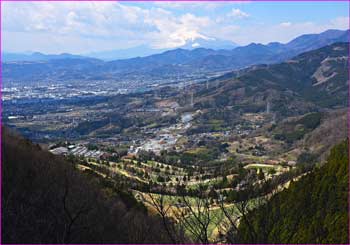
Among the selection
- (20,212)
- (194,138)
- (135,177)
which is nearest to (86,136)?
(194,138)

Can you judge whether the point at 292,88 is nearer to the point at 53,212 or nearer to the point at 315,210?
the point at 315,210

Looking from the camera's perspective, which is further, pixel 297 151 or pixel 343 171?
pixel 297 151

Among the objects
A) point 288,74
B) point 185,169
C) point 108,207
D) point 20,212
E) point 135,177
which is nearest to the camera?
point 20,212

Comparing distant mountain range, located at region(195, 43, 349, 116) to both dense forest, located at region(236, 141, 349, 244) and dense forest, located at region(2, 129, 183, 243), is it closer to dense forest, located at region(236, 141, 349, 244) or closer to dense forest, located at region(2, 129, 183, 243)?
dense forest, located at region(236, 141, 349, 244)

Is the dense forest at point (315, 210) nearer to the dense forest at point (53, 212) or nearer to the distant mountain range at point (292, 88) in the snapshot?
the dense forest at point (53, 212)

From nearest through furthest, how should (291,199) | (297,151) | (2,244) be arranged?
(2,244)
(291,199)
(297,151)

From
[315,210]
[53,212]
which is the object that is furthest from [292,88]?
[53,212]

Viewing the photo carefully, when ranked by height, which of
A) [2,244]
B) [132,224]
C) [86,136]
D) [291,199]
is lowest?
[86,136]

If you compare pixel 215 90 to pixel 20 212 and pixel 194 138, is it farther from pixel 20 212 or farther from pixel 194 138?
pixel 20 212

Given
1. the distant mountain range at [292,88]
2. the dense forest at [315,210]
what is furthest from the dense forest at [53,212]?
the distant mountain range at [292,88]
